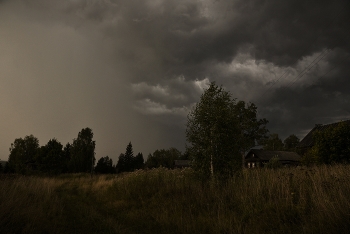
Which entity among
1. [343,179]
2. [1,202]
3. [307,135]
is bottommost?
[1,202]

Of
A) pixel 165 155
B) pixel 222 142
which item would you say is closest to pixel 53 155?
pixel 222 142

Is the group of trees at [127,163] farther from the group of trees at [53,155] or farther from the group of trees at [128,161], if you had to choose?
the group of trees at [53,155]

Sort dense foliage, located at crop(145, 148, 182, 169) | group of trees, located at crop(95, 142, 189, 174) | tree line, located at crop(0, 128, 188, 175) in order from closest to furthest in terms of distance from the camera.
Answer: tree line, located at crop(0, 128, 188, 175) < group of trees, located at crop(95, 142, 189, 174) < dense foliage, located at crop(145, 148, 182, 169)

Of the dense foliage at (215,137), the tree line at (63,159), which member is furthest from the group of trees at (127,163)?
the dense foliage at (215,137)

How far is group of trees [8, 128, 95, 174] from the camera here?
39281 mm

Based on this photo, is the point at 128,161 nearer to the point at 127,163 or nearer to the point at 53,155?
the point at 127,163

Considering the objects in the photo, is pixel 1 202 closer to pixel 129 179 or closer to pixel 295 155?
pixel 129 179

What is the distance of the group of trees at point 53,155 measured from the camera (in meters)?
39.3

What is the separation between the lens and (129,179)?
616 inches

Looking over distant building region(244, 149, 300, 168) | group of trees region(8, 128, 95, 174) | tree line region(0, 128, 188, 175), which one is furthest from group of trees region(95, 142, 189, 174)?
distant building region(244, 149, 300, 168)

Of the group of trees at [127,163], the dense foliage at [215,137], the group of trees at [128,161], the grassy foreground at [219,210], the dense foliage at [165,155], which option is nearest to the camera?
the grassy foreground at [219,210]

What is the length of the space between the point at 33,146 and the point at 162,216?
236ft

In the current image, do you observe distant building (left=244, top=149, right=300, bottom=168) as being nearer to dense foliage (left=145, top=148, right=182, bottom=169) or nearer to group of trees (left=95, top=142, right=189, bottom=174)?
group of trees (left=95, top=142, right=189, bottom=174)

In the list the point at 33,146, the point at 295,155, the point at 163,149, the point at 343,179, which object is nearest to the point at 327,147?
the point at 343,179
